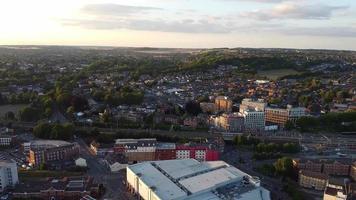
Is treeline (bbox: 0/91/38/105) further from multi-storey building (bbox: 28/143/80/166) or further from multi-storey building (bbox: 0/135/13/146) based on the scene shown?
multi-storey building (bbox: 28/143/80/166)

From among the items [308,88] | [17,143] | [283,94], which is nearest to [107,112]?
[17,143]

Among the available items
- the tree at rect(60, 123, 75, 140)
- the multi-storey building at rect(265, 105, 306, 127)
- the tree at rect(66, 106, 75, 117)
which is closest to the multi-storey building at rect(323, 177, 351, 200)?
the multi-storey building at rect(265, 105, 306, 127)

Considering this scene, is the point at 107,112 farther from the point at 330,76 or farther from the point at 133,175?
the point at 330,76

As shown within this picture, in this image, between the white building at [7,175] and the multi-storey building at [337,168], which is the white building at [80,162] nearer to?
the white building at [7,175]

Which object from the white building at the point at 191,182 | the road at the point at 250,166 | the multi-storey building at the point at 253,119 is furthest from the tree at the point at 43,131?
the multi-storey building at the point at 253,119

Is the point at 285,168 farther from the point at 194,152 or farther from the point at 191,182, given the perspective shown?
the point at 191,182
